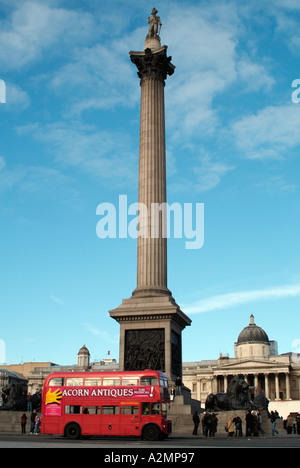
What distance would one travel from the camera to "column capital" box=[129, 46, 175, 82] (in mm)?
46281

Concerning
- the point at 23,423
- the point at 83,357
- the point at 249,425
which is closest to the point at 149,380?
the point at 249,425

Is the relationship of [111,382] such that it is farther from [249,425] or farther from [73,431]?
[249,425]

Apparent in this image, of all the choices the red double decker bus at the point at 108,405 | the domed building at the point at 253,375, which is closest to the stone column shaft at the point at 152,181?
the red double decker bus at the point at 108,405

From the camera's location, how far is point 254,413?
34.0 m

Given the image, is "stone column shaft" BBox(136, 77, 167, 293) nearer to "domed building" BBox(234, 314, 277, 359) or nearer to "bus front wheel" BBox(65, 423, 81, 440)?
"bus front wheel" BBox(65, 423, 81, 440)

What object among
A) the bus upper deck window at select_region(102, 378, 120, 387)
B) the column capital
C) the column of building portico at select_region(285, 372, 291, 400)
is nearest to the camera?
the bus upper deck window at select_region(102, 378, 120, 387)

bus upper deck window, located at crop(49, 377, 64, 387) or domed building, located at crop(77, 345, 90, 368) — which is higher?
domed building, located at crop(77, 345, 90, 368)

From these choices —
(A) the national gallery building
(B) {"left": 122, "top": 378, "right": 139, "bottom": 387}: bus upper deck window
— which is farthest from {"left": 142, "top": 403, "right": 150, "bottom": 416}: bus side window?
Result: (A) the national gallery building
